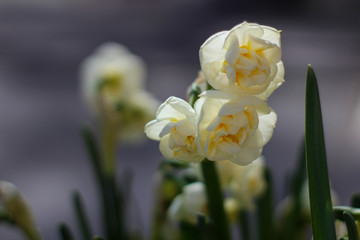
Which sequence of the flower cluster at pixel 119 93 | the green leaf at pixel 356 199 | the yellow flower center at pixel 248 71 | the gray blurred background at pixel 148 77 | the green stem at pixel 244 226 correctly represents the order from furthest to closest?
the gray blurred background at pixel 148 77 < the flower cluster at pixel 119 93 < the green stem at pixel 244 226 < the green leaf at pixel 356 199 < the yellow flower center at pixel 248 71

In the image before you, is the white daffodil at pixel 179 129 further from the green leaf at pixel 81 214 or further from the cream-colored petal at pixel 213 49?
the green leaf at pixel 81 214

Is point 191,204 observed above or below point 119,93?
below

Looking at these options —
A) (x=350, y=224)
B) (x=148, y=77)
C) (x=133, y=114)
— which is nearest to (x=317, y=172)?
(x=350, y=224)

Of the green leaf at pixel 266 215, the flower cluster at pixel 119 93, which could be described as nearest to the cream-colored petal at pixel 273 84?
the green leaf at pixel 266 215

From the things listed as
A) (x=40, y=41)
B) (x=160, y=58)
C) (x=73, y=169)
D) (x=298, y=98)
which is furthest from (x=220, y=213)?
(x=40, y=41)

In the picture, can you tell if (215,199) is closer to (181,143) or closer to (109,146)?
(181,143)


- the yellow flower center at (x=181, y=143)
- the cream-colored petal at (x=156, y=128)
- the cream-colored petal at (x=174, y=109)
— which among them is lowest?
the yellow flower center at (x=181, y=143)

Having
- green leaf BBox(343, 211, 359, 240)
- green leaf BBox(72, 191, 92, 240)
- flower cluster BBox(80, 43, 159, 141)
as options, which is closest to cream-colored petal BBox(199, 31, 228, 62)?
green leaf BBox(343, 211, 359, 240)
